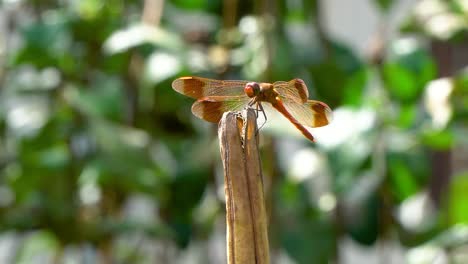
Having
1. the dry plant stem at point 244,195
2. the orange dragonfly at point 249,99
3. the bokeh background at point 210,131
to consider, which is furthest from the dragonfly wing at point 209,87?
the bokeh background at point 210,131

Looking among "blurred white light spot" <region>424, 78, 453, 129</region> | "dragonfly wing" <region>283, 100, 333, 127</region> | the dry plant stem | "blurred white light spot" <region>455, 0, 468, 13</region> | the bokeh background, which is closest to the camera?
the dry plant stem

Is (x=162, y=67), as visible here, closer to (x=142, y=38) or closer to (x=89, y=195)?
(x=142, y=38)

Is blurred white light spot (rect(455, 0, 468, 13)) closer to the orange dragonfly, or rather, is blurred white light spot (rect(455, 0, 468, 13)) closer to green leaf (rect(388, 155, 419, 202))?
green leaf (rect(388, 155, 419, 202))

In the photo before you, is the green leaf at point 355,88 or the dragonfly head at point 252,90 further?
the green leaf at point 355,88

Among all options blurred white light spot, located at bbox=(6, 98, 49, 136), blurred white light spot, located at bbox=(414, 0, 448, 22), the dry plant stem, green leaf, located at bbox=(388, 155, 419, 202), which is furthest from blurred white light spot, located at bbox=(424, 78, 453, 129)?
the dry plant stem

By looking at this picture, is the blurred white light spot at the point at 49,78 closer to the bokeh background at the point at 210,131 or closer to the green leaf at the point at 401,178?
the bokeh background at the point at 210,131

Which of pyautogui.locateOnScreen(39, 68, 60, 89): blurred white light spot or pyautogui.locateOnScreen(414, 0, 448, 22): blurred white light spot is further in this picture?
pyautogui.locateOnScreen(39, 68, 60, 89): blurred white light spot

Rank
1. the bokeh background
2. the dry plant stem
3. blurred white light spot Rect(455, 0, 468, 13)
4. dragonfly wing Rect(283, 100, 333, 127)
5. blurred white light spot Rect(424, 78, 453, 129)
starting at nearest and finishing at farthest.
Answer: the dry plant stem < dragonfly wing Rect(283, 100, 333, 127) < blurred white light spot Rect(424, 78, 453, 129) < the bokeh background < blurred white light spot Rect(455, 0, 468, 13)
